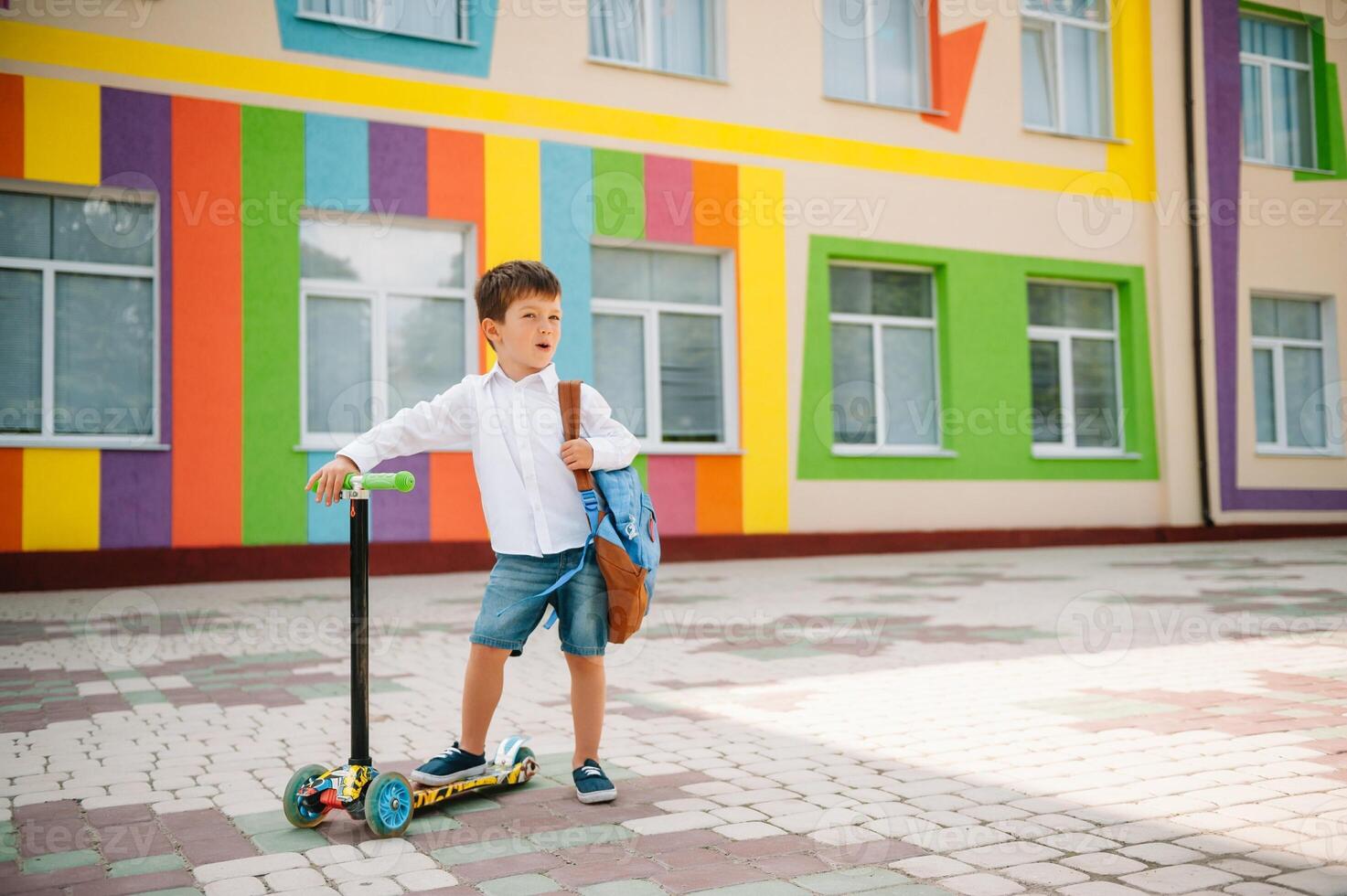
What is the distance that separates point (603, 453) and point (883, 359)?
11.4 meters

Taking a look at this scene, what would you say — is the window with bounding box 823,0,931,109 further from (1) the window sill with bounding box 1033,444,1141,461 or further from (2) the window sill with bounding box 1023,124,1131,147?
(1) the window sill with bounding box 1033,444,1141,461

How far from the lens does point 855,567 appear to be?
39.9 ft

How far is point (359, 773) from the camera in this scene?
3174 millimetres

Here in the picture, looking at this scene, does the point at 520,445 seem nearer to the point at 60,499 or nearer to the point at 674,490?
the point at 60,499

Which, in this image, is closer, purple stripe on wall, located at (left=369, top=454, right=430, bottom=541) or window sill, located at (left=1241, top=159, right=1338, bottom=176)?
purple stripe on wall, located at (left=369, top=454, right=430, bottom=541)

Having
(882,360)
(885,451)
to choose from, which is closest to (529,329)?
(885,451)

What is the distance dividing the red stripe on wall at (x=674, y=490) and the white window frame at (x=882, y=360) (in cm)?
194

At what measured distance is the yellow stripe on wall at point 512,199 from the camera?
12078 mm

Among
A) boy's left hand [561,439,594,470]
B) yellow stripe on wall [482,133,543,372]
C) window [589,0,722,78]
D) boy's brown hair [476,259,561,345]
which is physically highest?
window [589,0,722,78]

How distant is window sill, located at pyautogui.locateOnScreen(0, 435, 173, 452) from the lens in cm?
999

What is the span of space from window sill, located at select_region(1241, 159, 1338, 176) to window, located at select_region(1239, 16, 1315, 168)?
60 millimetres

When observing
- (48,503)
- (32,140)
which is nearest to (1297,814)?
(48,503)

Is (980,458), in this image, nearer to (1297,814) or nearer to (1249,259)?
(1249,259)

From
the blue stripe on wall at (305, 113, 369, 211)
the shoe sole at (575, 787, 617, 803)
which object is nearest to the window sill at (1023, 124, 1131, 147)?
the blue stripe on wall at (305, 113, 369, 211)
